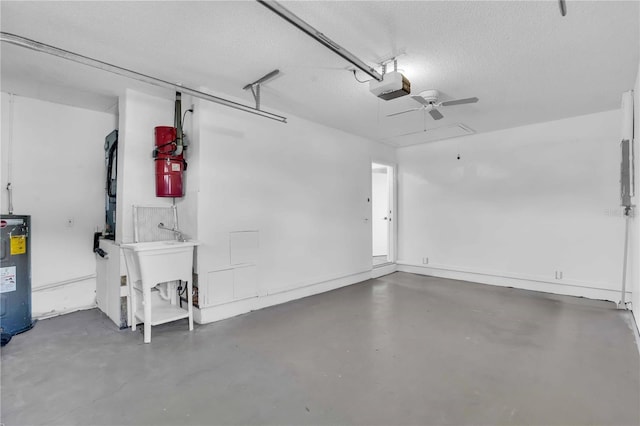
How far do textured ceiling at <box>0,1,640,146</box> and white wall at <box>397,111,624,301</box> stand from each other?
33.2 inches

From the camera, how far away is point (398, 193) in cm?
645

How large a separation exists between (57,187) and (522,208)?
6.66 metres

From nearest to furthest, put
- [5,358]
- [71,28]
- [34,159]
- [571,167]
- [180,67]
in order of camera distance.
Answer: [71,28], [5,358], [180,67], [34,159], [571,167]

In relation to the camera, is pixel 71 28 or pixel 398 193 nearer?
pixel 71 28

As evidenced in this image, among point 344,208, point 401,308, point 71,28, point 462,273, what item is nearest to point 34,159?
point 71,28

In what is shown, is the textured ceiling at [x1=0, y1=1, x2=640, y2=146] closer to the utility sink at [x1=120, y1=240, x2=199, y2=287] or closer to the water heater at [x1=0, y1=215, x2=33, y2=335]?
the water heater at [x1=0, y1=215, x2=33, y2=335]

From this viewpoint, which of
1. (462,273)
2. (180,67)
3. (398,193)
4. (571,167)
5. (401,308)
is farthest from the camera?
(398,193)

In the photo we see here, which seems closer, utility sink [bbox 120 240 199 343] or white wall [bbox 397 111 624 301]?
utility sink [bbox 120 240 199 343]

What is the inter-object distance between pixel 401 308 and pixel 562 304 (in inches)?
87.3

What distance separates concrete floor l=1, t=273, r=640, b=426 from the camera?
6.17 feet

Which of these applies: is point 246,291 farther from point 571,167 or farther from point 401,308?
point 571,167

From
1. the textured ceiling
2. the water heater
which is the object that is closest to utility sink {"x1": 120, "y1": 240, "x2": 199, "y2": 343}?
the water heater

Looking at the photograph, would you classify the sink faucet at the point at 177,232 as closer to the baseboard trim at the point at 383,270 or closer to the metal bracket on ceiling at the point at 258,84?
the metal bracket on ceiling at the point at 258,84

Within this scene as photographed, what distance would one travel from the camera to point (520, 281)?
498 cm
